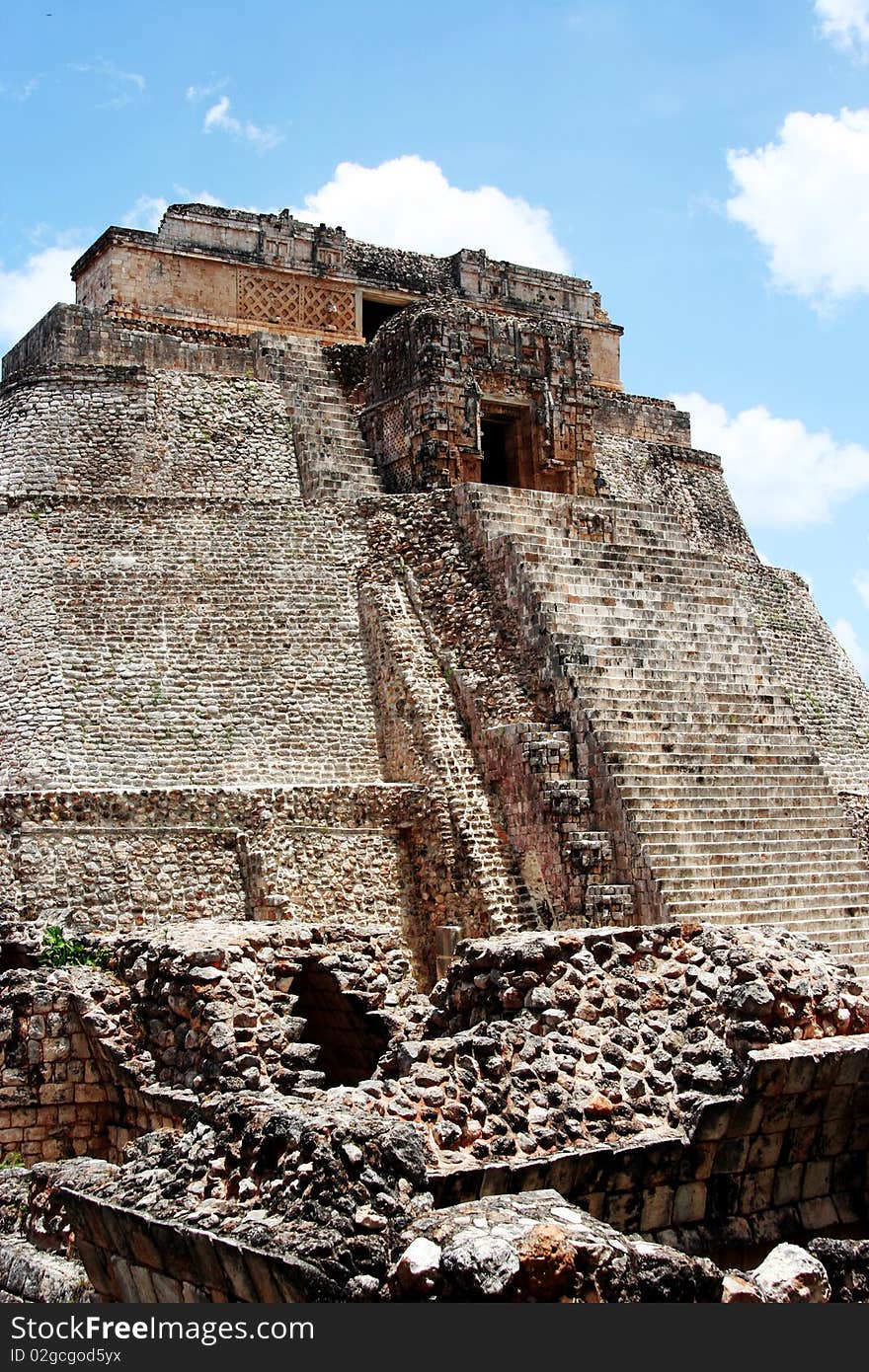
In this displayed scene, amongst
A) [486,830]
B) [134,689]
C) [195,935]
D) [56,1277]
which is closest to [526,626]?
[486,830]

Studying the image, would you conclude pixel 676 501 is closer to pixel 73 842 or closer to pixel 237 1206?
pixel 73 842

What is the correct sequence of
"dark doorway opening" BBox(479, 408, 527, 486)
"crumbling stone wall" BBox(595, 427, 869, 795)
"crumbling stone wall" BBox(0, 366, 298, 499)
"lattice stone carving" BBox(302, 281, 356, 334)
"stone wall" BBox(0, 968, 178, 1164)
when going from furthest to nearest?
1. "lattice stone carving" BBox(302, 281, 356, 334)
2. "crumbling stone wall" BBox(595, 427, 869, 795)
3. "dark doorway opening" BBox(479, 408, 527, 486)
4. "crumbling stone wall" BBox(0, 366, 298, 499)
5. "stone wall" BBox(0, 968, 178, 1164)

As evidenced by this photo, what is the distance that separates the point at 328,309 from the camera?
66.7 feet

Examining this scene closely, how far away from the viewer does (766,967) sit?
6496mm

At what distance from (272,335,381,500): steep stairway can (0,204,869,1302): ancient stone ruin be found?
63mm

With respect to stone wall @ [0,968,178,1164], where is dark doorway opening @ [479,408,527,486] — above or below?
above

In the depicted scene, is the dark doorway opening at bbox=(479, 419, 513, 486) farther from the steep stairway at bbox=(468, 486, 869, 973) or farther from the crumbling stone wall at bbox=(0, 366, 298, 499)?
the crumbling stone wall at bbox=(0, 366, 298, 499)

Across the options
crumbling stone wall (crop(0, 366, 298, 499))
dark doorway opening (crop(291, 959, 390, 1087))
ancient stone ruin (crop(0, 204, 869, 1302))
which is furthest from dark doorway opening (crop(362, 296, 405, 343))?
dark doorway opening (crop(291, 959, 390, 1087))

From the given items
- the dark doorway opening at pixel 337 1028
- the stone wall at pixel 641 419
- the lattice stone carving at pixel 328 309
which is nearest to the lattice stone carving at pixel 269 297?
the lattice stone carving at pixel 328 309

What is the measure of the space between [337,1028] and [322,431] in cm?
962

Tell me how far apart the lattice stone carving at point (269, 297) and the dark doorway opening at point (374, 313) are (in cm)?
116

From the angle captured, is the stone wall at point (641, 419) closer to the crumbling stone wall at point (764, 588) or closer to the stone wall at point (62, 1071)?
the crumbling stone wall at point (764, 588)

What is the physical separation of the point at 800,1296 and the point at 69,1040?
4.31m

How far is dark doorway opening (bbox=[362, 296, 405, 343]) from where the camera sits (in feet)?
69.3
